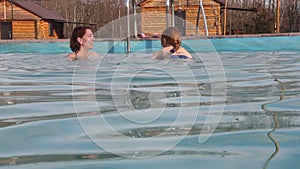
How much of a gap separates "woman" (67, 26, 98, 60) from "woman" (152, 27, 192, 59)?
972mm

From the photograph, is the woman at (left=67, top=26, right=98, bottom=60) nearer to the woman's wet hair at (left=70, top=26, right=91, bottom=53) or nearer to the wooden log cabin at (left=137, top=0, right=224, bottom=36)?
the woman's wet hair at (left=70, top=26, right=91, bottom=53)

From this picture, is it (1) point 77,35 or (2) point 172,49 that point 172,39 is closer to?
(2) point 172,49

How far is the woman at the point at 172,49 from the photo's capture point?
5543 millimetres

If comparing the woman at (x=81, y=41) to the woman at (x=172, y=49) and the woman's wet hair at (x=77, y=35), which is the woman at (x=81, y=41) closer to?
the woman's wet hair at (x=77, y=35)

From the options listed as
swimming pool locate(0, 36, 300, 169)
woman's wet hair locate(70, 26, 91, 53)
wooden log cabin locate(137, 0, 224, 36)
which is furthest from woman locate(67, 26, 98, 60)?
wooden log cabin locate(137, 0, 224, 36)

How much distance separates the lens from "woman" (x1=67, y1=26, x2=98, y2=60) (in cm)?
600

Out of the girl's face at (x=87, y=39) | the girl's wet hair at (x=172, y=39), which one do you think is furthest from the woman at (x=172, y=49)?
the girl's face at (x=87, y=39)

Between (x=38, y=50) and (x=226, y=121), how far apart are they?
9.09 meters

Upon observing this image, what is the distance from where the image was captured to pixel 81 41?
6.12 metres

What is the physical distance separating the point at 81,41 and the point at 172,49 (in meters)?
1.32

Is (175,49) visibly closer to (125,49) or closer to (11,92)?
(11,92)

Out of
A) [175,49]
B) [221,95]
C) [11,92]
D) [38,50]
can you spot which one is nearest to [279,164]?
[221,95]

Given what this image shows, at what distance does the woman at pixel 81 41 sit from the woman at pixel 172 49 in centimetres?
97

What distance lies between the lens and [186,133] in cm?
159
